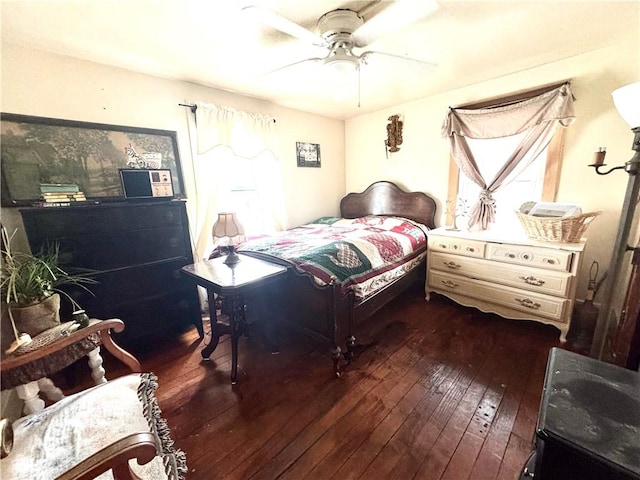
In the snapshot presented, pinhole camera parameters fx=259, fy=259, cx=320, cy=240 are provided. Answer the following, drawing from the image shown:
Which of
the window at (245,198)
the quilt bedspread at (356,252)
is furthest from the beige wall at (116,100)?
the quilt bedspread at (356,252)

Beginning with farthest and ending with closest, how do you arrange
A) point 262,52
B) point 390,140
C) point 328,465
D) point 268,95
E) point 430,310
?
point 390,140 < point 268,95 < point 430,310 < point 262,52 < point 328,465

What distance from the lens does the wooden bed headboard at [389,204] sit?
327cm

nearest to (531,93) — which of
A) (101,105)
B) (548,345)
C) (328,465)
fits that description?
(548,345)

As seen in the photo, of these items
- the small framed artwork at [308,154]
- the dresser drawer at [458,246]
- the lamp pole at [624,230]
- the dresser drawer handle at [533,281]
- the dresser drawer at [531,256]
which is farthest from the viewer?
the small framed artwork at [308,154]

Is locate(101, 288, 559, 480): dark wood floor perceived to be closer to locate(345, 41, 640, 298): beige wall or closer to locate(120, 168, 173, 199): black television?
locate(345, 41, 640, 298): beige wall

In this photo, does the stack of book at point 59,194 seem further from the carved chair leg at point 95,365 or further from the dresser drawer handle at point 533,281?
the dresser drawer handle at point 533,281

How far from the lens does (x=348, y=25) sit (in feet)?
5.14

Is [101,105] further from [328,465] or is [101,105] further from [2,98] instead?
[328,465]

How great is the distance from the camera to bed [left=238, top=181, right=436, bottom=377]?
5.93 feet

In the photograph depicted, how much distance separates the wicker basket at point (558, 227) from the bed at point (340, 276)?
0.99 m

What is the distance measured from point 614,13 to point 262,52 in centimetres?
233

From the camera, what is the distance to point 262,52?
6.49ft

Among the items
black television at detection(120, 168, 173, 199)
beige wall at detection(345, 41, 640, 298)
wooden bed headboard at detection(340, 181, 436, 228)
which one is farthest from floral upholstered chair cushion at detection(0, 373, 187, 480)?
beige wall at detection(345, 41, 640, 298)

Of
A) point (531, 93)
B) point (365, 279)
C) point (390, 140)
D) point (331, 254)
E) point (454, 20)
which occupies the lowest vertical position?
point (365, 279)
